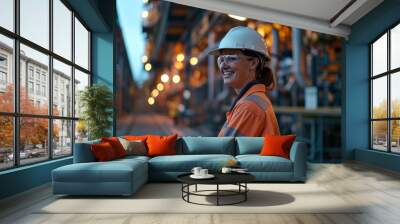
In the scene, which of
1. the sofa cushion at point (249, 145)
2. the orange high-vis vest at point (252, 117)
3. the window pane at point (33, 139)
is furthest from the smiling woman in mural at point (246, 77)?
the window pane at point (33, 139)

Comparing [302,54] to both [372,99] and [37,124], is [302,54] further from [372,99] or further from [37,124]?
[37,124]

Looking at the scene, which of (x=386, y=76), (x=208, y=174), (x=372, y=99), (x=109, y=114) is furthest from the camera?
(x=372, y=99)

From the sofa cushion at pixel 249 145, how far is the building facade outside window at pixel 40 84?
3.14 metres

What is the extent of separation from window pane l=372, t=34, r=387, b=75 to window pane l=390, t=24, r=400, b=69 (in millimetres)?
340

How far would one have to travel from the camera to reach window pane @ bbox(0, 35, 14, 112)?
4.99 metres

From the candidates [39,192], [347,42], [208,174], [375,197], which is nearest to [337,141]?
[347,42]

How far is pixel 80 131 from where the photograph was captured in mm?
8234

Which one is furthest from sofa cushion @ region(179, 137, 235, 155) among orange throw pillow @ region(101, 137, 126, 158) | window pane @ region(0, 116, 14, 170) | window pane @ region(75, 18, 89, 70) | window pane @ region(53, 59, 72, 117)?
window pane @ region(75, 18, 89, 70)

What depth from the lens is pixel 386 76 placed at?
28.9ft

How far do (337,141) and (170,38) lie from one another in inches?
1245

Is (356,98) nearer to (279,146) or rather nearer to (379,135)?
(379,135)

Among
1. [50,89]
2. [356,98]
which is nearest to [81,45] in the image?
[50,89]

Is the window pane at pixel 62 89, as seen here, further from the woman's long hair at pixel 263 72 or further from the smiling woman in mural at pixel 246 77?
the woman's long hair at pixel 263 72

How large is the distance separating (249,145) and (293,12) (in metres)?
3.84
